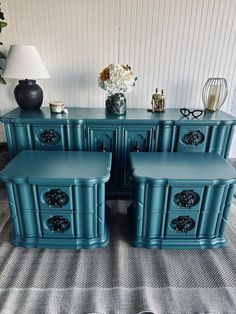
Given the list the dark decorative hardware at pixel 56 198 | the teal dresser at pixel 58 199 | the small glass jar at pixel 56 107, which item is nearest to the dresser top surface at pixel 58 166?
the teal dresser at pixel 58 199

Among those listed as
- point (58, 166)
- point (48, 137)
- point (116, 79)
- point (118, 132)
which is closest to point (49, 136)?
point (48, 137)

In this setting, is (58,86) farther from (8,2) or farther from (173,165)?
(173,165)

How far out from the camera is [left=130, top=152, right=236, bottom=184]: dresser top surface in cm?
131

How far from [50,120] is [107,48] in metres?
0.85

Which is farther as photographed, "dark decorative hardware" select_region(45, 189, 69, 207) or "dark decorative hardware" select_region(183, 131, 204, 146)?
"dark decorative hardware" select_region(183, 131, 204, 146)

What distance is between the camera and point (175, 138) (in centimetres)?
174

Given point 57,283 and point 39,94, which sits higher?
point 39,94

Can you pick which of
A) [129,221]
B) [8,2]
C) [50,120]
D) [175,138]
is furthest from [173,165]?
[8,2]

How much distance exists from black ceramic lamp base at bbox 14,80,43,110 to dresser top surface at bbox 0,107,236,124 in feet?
0.21

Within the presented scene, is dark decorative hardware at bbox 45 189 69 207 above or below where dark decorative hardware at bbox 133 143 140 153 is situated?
below

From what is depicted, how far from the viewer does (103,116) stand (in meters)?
1.75

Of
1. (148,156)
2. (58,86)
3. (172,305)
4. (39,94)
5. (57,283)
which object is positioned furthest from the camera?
(58,86)

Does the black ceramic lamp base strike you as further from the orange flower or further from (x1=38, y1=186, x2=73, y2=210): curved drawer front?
(x1=38, y1=186, x2=73, y2=210): curved drawer front

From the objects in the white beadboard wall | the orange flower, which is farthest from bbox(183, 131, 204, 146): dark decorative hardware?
the orange flower
